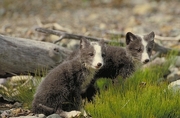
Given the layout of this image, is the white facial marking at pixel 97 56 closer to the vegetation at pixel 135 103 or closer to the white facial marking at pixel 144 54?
the vegetation at pixel 135 103

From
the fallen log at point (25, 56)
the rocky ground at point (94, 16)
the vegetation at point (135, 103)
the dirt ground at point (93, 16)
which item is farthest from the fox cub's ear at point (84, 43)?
the dirt ground at point (93, 16)

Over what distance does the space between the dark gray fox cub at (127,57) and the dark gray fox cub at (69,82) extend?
1.91ft

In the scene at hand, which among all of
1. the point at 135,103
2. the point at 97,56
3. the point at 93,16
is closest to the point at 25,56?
the point at 97,56

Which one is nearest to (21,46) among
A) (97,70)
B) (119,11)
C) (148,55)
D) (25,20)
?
(97,70)

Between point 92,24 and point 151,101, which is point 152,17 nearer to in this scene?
point 92,24

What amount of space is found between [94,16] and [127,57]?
354 inches

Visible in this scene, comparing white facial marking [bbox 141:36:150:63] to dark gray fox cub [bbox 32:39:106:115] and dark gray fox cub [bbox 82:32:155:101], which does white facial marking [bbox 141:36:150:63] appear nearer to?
dark gray fox cub [bbox 82:32:155:101]

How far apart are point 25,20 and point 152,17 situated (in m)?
4.38

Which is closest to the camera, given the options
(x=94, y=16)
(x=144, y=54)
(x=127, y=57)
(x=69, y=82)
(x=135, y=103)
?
(x=135, y=103)

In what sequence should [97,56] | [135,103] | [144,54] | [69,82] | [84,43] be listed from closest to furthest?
[135,103], [69,82], [97,56], [84,43], [144,54]

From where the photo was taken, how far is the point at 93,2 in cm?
1952

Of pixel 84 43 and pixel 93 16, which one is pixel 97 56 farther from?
pixel 93 16

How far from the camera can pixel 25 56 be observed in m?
7.77

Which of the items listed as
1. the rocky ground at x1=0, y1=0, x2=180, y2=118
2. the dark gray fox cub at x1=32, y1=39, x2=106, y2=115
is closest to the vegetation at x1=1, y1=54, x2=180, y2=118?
the dark gray fox cub at x1=32, y1=39, x2=106, y2=115
